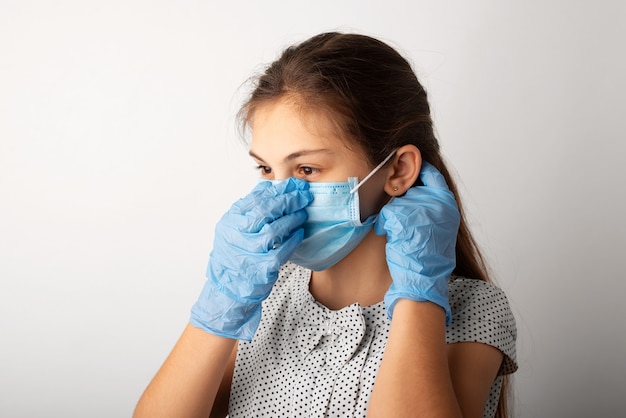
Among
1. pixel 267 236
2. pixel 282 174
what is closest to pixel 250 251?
pixel 267 236

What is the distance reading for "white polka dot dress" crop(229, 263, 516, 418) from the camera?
157 centimetres

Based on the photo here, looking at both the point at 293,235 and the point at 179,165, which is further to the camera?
the point at 179,165

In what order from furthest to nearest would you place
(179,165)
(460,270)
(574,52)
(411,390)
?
(179,165), (574,52), (460,270), (411,390)

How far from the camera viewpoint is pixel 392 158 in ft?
5.37

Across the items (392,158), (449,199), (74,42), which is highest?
(74,42)

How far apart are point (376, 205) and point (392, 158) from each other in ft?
0.36

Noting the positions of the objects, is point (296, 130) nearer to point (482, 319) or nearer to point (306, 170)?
point (306, 170)

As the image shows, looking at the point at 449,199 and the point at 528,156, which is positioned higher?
the point at 449,199

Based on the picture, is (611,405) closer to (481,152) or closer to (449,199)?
(481,152)

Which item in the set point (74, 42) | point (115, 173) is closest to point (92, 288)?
point (115, 173)

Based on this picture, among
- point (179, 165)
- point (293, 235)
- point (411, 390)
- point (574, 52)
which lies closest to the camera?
point (411, 390)

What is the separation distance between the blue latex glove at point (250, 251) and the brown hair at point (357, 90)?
0.18 metres

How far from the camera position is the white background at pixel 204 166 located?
2246mm

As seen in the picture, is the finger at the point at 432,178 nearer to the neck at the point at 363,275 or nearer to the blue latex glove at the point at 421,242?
the blue latex glove at the point at 421,242
